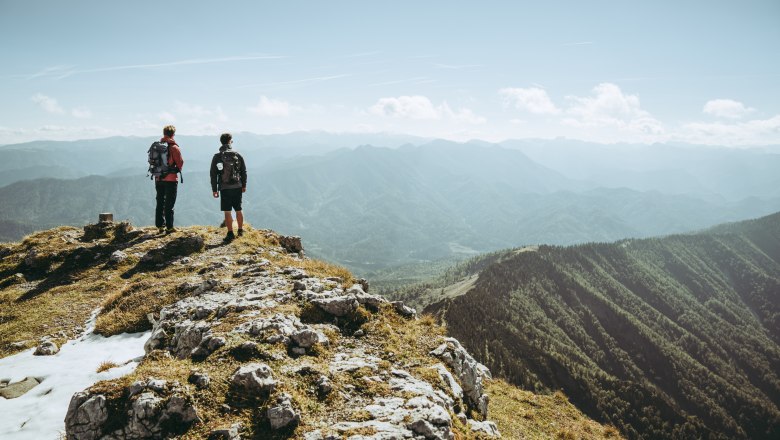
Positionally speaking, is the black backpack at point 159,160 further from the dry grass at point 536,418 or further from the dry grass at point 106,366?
the dry grass at point 536,418

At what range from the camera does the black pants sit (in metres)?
20.8

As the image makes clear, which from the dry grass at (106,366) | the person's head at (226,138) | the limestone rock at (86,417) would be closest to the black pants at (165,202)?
the person's head at (226,138)

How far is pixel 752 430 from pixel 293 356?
272231 mm

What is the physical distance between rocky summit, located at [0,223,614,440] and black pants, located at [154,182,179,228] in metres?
2.27

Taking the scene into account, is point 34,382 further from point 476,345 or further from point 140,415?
point 476,345

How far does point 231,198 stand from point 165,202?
4611 millimetres

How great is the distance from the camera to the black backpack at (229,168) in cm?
1916

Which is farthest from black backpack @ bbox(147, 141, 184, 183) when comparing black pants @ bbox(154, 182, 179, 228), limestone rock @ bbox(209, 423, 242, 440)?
limestone rock @ bbox(209, 423, 242, 440)

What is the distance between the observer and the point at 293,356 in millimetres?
10180

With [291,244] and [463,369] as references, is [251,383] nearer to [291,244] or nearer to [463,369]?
[463,369]

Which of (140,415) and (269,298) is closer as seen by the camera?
(140,415)

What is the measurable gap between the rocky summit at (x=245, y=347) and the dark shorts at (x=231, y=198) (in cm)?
196

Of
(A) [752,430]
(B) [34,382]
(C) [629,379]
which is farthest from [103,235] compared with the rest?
(A) [752,430]

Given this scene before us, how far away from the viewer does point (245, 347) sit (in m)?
9.73
